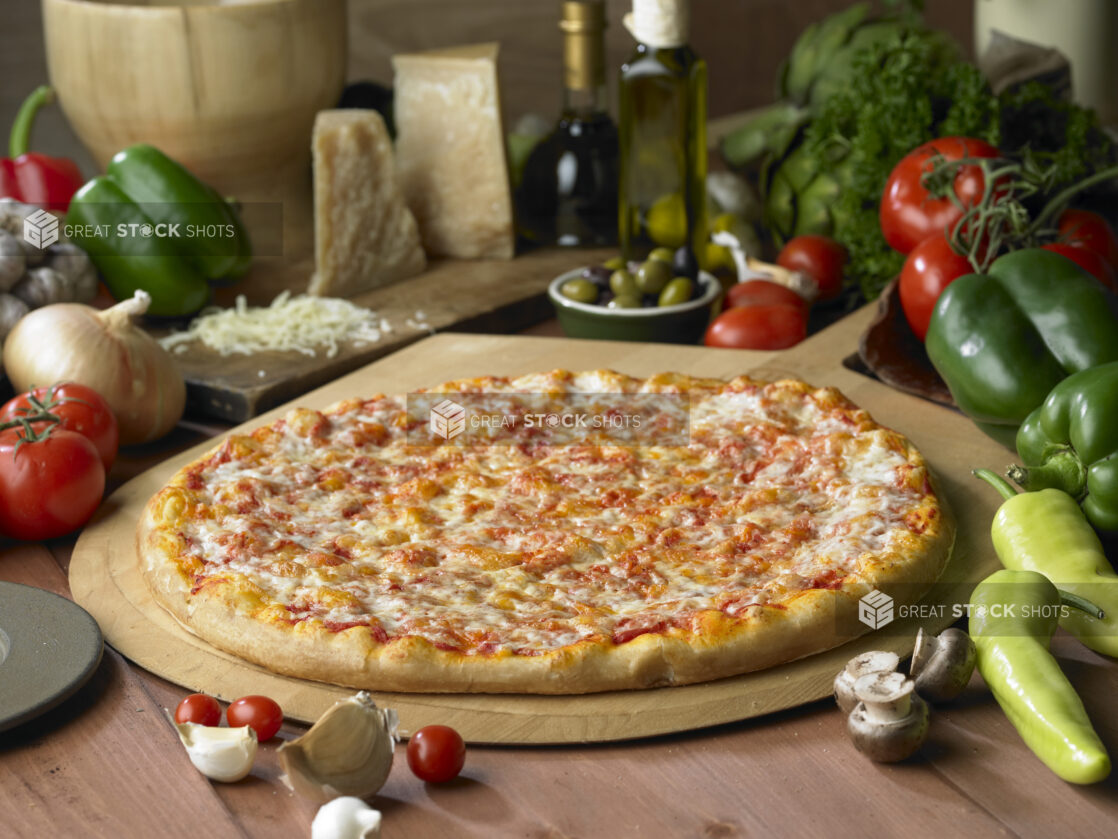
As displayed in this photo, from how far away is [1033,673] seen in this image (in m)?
1.55

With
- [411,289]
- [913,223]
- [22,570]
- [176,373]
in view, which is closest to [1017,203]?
[913,223]

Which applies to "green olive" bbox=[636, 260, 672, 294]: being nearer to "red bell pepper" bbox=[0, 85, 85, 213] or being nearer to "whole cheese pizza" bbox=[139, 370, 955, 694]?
"whole cheese pizza" bbox=[139, 370, 955, 694]

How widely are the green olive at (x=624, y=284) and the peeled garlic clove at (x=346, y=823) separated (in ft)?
5.81

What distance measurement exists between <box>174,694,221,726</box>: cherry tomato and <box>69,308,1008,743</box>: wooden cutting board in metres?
0.06

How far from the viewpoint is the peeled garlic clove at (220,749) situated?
1.50m

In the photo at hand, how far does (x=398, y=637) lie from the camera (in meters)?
1.67

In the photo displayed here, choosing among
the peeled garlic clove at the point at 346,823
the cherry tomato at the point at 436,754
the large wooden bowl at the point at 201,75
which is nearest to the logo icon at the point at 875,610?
the cherry tomato at the point at 436,754

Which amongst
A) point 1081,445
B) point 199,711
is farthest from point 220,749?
point 1081,445

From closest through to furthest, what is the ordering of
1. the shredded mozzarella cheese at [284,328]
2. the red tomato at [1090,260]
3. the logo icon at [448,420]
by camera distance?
the logo icon at [448,420]
the red tomato at [1090,260]
the shredded mozzarella cheese at [284,328]

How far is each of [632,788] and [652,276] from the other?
64.7 inches

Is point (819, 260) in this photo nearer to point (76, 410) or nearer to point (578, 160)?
point (578, 160)

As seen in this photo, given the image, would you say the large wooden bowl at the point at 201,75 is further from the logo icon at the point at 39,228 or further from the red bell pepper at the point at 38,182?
the logo icon at the point at 39,228

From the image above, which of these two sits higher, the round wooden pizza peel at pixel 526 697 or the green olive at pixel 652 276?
the green olive at pixel 652 276

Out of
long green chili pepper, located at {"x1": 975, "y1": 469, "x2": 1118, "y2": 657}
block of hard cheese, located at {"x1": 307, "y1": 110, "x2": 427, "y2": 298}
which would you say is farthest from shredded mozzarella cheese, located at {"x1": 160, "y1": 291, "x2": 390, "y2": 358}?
long green chili pepper, located at {"x1": 975, "y1": 469, "x2": 1118, "y2": 657}
